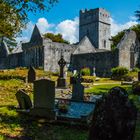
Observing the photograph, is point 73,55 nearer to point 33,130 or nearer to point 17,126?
point 17,126

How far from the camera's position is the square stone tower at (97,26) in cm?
7669

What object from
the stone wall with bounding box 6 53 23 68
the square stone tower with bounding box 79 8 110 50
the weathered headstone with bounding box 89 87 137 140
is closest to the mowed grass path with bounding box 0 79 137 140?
the weathered headstone with bounding box 89 87 137 140

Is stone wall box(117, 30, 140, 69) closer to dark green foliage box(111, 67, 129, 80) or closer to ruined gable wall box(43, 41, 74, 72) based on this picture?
dark green foliage box(111, 67, 129, 80)

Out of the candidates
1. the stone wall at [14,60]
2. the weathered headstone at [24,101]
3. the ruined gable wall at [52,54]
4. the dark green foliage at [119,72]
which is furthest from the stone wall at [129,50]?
the weathered headstone at [24,101]

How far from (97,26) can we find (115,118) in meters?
71.7

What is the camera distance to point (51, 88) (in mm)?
12477

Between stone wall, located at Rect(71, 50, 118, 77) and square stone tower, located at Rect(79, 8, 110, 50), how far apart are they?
64.1 ft

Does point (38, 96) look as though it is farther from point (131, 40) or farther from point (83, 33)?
point (83, 33)

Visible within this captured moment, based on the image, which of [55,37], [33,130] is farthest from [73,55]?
[33,130]

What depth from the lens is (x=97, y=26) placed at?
7700cm

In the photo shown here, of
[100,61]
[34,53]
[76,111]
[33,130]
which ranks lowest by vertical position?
[33,130]

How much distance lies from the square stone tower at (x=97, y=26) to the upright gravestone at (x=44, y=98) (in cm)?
6395

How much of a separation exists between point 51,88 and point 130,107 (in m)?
6.27

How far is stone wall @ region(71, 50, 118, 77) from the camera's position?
5200 centimetres
